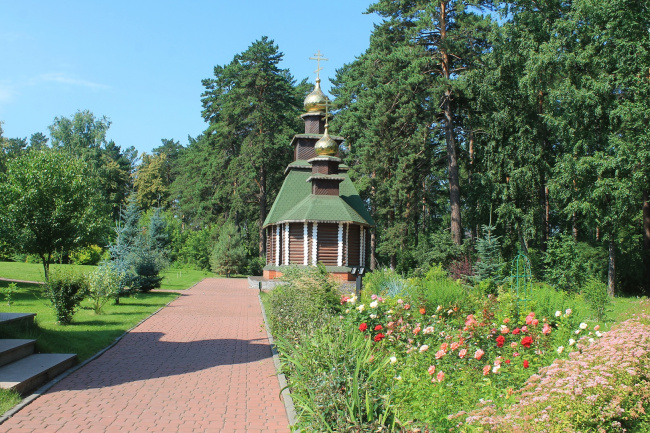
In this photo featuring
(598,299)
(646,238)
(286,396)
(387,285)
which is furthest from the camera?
(646,238)

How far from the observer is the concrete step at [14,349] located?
7.46 m

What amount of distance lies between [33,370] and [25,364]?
51cm

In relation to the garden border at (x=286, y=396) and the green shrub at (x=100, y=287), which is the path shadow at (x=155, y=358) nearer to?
the garden border at (x=286, y=396)

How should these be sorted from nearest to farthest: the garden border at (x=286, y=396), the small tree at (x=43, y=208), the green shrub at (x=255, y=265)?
1. the garden border at (x=286, y=396)
2. the small tree at (x=43, y=208)
3. the green shrub at (x=255, y=265)

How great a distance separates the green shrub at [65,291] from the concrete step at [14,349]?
308 centimetres

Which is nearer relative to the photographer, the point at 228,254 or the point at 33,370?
the point at 33,370

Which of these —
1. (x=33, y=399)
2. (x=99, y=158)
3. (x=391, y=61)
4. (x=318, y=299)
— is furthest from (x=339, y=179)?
(x=99, y=158)

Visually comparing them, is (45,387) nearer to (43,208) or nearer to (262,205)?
(43,208)

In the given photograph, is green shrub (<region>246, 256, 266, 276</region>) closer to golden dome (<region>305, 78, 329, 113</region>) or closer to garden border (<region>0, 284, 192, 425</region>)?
golden dome (<region>305, 78, 329, 113</region>)

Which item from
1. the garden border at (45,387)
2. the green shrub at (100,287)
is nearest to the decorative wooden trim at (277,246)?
the green shrub at (100,287)

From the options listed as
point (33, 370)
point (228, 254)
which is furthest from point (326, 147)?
point (33, 370)

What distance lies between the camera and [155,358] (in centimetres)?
920

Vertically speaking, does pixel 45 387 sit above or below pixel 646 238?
below

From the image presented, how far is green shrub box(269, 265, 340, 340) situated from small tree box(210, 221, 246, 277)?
1013 inches
